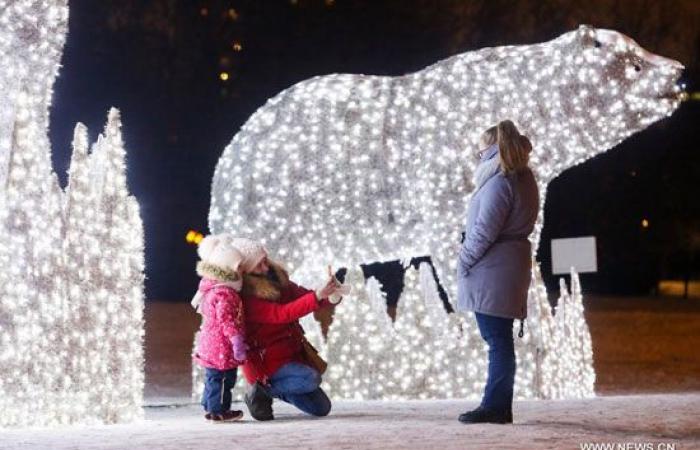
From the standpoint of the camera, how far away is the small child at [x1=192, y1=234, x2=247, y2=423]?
7285 mm

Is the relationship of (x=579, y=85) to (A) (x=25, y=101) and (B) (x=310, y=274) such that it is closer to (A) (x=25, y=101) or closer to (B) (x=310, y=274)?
(B) (x=310, y=274)

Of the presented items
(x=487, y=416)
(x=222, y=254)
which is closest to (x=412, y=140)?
(x=222, y=254)

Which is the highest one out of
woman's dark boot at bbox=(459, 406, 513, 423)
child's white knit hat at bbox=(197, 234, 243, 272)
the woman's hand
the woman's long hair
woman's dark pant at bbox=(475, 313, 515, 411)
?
the woman's long hair

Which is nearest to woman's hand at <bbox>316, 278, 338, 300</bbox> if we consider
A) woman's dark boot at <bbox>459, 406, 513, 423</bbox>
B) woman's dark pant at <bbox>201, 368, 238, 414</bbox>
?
woman's dark pant at <bbox>201, 368, 238, 414</bbox>

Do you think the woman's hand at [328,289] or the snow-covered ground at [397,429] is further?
the woman's hand at [328,289]

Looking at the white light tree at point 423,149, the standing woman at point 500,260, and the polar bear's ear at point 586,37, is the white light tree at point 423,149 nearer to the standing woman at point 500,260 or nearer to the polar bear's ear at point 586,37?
the polar bear's ear at point 586,37

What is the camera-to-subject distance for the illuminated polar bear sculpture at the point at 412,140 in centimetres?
1015

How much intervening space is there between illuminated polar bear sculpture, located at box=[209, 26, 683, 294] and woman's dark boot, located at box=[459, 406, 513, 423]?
349 cm

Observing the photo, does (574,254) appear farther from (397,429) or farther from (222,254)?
(397,429)

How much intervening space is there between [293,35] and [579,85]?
1255cm

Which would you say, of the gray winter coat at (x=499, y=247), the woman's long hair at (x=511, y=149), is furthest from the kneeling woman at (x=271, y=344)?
the woman's long hair at (x=511, y=149)

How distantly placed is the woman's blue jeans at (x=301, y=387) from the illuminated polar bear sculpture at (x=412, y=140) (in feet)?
8.54

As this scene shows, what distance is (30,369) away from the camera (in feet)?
24.0

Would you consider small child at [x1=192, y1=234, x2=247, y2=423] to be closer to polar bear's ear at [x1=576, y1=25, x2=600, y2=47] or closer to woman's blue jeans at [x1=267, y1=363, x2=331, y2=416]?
woman's blue jeans at [x1=267, y1=363, x2=331, y2=416]
